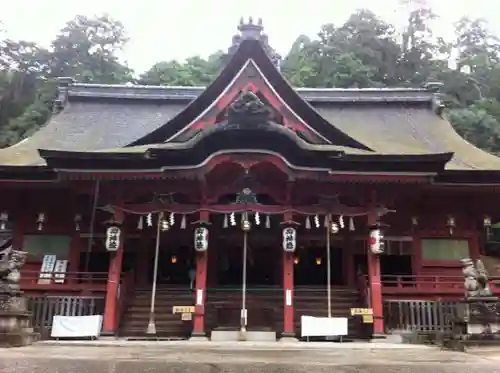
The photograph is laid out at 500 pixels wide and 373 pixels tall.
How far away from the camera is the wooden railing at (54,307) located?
1207cm

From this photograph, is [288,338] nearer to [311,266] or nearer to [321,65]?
[311,266]

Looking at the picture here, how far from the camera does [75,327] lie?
11625 millimetres

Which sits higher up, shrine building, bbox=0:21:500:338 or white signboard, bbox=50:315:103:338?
shrine building, bbox=0:21:500:338

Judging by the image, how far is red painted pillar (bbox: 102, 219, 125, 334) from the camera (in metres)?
12.0

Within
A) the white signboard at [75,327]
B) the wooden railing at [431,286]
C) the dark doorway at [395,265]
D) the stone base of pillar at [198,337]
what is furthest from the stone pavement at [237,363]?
the dark doorway at [395,265]

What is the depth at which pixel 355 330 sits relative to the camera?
42.9 feet

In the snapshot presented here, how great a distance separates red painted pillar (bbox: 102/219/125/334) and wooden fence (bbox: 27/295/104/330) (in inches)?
24.3

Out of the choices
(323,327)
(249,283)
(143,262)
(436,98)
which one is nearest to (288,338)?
(323,327)

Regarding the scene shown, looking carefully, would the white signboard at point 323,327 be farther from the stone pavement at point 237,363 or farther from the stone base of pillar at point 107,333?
the stone base of pillar at point 107,333

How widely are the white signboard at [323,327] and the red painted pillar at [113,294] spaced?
474cm

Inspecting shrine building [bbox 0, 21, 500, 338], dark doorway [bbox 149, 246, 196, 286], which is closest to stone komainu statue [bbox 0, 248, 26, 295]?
shrine building [bbox 0, 21, 500, 338]

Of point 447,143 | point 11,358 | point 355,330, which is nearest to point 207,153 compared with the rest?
point 355,330

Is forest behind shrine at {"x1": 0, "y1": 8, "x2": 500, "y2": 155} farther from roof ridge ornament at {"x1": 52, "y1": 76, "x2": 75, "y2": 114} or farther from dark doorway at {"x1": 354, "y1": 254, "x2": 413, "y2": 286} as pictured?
dark doorway at {"x1": 354, "y1": 254, "x2": 413, "y2": 286}

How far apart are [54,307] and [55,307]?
0.12 feet
